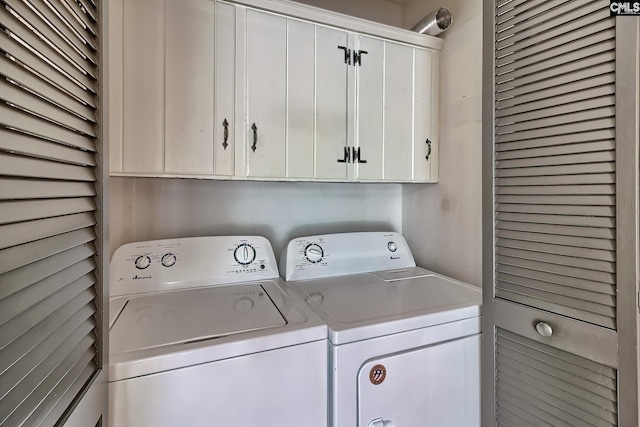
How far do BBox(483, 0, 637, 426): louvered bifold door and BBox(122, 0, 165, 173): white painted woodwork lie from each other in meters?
1.22

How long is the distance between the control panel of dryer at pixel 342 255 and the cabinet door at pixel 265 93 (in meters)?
0.43

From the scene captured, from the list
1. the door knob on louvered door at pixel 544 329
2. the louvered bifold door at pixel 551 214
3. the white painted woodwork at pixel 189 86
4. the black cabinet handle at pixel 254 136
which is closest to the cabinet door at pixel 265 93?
the black cabinet handle at pixel 254 136

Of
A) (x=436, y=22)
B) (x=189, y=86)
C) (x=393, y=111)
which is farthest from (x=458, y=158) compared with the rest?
(x=189, y=86)

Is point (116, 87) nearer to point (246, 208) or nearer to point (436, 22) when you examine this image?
point (246, 208)

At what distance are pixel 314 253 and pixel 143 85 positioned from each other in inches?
40.8

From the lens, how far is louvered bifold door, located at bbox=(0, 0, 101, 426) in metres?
0.39

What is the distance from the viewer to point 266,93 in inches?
50.9

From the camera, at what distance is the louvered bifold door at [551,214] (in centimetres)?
75

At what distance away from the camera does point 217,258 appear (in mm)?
1388

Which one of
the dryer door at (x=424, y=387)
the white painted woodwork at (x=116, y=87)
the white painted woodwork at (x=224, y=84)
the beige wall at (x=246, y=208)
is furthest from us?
the beige wall at (x=246, y=208)

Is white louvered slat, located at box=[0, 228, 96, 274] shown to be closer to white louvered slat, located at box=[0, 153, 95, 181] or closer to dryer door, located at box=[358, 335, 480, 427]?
white louvered slat, located at box=[0, 153, 95, 181]

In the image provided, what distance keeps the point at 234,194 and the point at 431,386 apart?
1.26 metres

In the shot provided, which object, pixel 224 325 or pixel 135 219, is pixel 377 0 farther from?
pixel 224 325

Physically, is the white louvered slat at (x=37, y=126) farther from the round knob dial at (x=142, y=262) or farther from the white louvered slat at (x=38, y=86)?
the round knob dial at (x=142, y=262)
